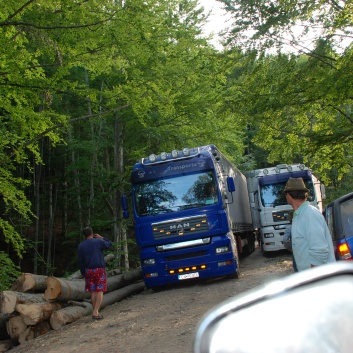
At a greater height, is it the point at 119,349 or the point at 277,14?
the point at 277,14

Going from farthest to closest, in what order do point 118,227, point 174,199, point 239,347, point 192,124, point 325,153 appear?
point 118,227 → point 192,124 → point 325,153 → point 174,199 → point 239,347

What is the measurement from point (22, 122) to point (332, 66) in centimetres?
778

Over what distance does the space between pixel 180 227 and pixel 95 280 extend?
380 centimetres

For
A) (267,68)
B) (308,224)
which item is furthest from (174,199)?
(308,224)

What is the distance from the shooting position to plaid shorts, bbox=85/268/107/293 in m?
10.9

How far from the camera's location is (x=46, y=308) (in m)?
11.0

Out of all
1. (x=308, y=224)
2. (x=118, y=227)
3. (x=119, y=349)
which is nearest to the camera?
(x=308, y=224)

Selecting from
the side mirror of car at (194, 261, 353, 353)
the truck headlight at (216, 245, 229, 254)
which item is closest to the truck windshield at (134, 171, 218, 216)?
the truck headlight at (216, 245, 229, 254)

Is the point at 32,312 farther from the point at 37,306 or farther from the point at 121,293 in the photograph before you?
the point at 121,293

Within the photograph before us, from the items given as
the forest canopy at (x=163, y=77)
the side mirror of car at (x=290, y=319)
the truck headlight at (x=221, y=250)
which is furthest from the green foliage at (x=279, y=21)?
the side mirror of car at (x=290, y=319)

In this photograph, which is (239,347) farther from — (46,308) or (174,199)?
(174,199)

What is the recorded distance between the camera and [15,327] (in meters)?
10.5

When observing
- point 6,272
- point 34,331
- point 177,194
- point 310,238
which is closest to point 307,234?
point 310,238

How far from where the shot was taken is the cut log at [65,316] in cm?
1101
